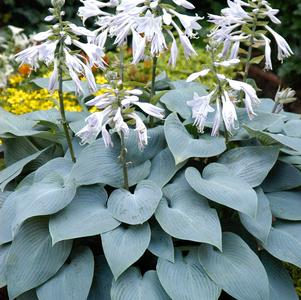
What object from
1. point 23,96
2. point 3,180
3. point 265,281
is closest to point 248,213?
point 265,281

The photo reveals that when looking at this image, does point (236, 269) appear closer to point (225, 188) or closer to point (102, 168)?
point (225, 188)

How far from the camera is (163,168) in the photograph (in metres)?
2.50

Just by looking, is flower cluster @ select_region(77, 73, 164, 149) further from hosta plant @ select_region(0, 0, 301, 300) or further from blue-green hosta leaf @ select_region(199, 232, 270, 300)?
blue-green hosta leaf @ select_region(199, 232, 270, 300)

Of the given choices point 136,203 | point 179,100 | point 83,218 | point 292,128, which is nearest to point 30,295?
point 83,218

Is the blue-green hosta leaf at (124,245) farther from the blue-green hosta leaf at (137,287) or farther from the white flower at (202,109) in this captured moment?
the white flower at (202,109)

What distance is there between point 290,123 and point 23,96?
2.02 meters

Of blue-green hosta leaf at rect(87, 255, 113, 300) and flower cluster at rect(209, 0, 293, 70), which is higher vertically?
flower cluster at rect(209, 0, 293, 70)

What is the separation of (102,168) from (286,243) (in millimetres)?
870

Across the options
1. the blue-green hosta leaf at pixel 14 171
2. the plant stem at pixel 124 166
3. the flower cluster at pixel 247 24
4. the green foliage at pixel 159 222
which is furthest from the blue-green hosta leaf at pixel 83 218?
the flower cluster at pixel 247 24

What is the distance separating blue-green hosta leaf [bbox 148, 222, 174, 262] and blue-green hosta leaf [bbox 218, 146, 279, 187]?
0.45 metres

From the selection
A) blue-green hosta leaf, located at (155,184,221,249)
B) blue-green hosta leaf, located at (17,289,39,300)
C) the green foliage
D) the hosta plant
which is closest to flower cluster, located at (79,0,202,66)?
the hosta plant

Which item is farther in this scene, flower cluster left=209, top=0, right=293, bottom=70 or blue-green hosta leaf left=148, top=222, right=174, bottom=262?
flower cluster left=209, top=0, right=293, bottom=70

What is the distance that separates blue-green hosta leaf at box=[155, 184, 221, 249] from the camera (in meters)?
2.13

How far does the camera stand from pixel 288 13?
643 centimetres
